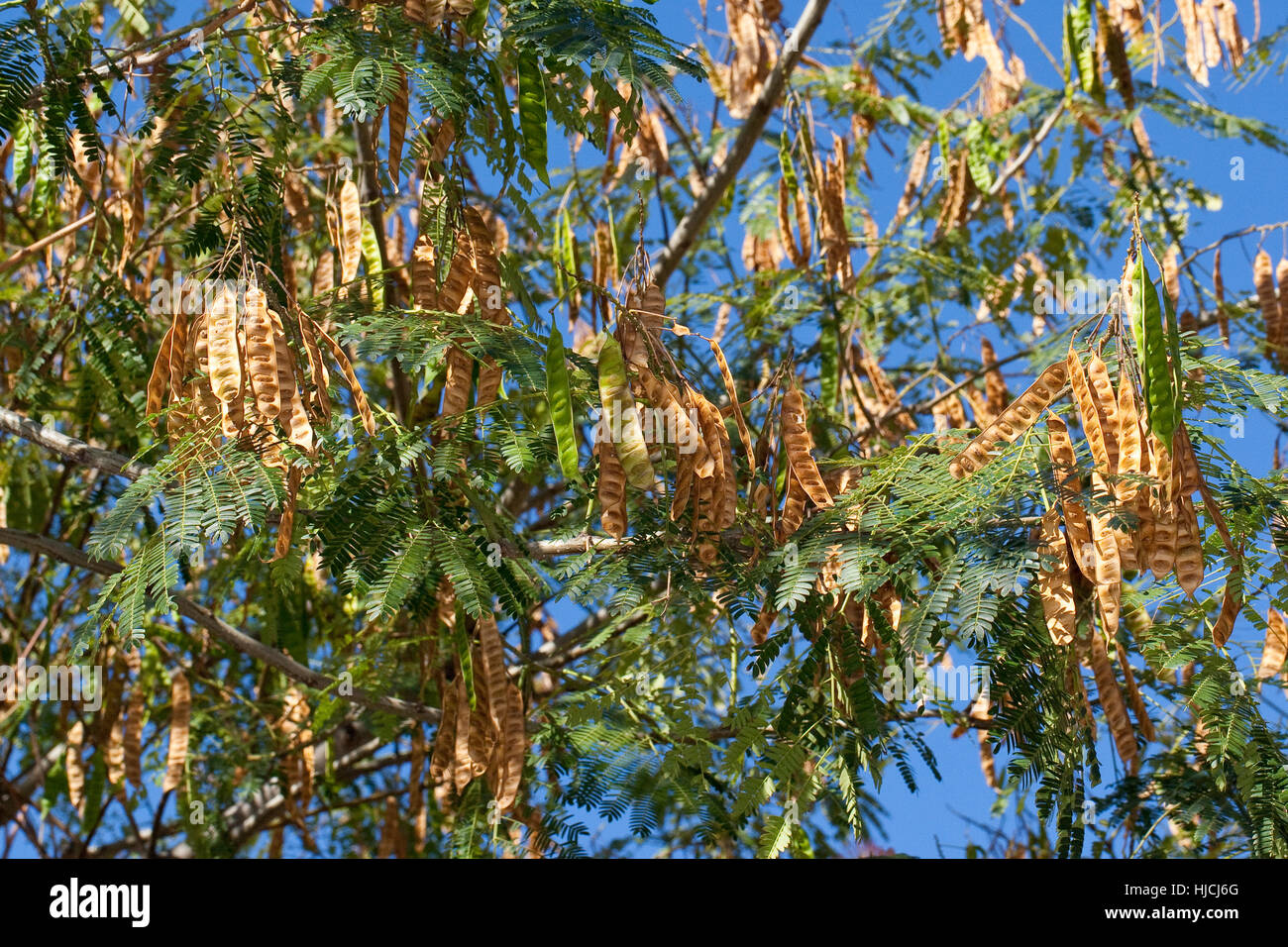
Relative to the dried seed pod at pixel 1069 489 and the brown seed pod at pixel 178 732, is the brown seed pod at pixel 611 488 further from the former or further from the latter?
the brown seed pod at pixel 178 732

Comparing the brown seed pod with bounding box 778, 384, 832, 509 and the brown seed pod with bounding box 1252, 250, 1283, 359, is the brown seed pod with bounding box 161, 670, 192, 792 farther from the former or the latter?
the brown seed pod with bounding box 1252, 250, 1283, 359

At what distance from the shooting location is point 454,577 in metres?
3.66

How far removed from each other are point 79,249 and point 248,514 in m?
3.24

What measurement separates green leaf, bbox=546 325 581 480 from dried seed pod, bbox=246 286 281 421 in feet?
2.20

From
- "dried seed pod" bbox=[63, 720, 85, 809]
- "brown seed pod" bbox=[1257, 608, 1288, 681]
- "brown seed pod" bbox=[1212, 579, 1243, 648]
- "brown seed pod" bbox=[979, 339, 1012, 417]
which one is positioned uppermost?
"brown seed pod" bbox=[979, 339, 1012, 417]

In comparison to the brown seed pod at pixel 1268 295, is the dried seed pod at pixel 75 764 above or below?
below

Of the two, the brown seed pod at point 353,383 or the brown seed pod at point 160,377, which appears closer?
the brown seed pod at point 353,383

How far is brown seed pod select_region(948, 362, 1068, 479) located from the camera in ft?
11.0

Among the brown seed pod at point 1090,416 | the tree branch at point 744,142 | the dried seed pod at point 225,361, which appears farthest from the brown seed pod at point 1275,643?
the dried seed pod at point 225,361

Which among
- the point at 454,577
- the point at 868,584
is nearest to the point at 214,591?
the point at 454,577

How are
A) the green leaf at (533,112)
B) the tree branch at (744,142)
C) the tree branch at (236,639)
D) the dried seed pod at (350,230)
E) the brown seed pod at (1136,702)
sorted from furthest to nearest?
the tree branch at (744,142) → the dried seed pod at (350,230) → the tree branch at (236,639) → the brown seed pod at (1136,702) → the green leaf at (533,112)

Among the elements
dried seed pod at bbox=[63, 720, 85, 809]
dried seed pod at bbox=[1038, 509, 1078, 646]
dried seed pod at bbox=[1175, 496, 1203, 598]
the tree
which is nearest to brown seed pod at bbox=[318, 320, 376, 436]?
the tree

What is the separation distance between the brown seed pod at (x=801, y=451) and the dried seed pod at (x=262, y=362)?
1.31 meters

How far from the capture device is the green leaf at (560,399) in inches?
134
